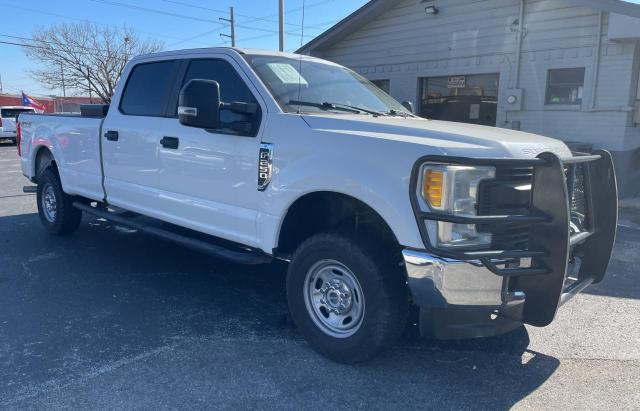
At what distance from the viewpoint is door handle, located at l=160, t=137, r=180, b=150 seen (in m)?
4.39

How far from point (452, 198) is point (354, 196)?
0.62 m

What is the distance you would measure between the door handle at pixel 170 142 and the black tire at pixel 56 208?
259 cm

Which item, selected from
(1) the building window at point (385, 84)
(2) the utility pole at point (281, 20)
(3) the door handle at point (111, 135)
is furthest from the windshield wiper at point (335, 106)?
(2) the utility pole at point (281, 20)

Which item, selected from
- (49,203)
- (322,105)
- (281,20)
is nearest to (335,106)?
(322,105)

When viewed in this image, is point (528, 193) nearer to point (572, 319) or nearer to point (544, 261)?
point (544, 261)

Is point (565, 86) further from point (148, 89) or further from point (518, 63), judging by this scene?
point (148, 89)

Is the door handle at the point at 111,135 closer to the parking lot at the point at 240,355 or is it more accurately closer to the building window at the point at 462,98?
the parking lot at the point at 240,355

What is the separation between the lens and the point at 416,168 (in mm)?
2857

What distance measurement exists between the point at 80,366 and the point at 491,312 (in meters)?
2.55

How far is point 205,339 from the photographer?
3.79 meters

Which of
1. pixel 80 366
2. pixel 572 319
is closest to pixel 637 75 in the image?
pixel 572 319

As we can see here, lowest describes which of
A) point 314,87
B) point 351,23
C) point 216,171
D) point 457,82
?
point 216,171

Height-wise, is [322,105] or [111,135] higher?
[322,105]

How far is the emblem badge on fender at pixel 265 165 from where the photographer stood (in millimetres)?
3668
